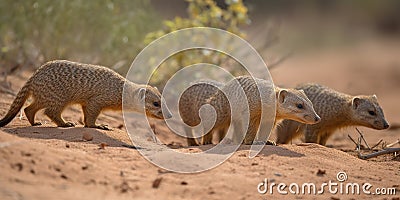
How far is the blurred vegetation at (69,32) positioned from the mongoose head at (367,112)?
3.65 metres

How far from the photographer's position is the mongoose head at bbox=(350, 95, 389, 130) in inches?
296

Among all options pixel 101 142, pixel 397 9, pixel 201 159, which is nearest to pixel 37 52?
pixel 101 142

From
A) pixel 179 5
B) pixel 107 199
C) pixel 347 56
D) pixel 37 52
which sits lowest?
pixel 107 199

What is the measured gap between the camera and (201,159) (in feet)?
17.5

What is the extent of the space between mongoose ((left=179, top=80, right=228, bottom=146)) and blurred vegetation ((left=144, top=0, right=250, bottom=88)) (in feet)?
6.28

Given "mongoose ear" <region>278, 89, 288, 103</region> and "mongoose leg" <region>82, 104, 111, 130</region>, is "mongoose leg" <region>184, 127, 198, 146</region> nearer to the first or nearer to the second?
"mongoose leg" <region>82, 104, 111, 130</region>

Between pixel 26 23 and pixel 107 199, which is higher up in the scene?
pixel 26 23

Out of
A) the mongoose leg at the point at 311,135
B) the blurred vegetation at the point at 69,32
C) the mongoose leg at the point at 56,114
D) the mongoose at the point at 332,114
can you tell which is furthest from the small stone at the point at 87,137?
the blurred vegetation at the point at 69,32

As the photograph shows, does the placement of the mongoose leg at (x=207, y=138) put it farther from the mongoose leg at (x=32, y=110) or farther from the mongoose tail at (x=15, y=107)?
the mongoose tail at (x=15, y=107)

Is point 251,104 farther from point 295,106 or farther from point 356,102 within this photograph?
point 356,102

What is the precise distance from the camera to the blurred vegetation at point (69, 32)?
357 inches

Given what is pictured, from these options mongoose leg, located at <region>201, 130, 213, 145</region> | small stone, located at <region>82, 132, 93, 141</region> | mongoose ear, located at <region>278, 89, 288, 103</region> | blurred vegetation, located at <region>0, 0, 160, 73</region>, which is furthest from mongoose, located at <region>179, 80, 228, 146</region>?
blurred vegetation, located at <region>0, 0, 160, 73</region>

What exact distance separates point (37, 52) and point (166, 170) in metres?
5.60

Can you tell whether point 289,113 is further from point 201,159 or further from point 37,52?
point 37,52
